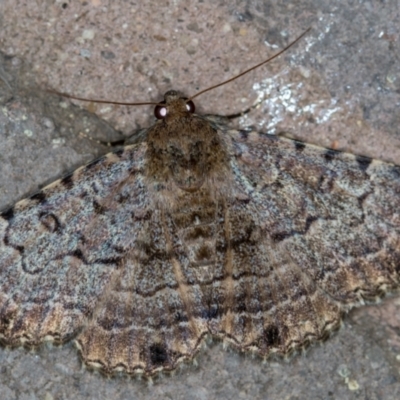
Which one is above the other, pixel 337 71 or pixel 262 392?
pixel 337 71

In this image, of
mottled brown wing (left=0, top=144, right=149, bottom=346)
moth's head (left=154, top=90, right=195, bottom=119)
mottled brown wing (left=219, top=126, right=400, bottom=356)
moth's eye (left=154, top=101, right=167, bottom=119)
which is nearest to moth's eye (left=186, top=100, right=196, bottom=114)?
moth's head (left=154, top=90, right=195, bottom=119)

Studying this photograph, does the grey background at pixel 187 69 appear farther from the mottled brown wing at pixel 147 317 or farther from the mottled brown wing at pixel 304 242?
the mottled brown wing at pixel 147 317

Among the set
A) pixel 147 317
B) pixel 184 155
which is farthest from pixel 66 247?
pixel 184 155

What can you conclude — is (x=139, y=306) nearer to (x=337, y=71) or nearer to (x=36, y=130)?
(x=36, y=130)

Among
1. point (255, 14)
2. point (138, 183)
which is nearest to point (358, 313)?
point (138, 183)

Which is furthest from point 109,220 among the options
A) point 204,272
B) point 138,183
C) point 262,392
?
point 262,392

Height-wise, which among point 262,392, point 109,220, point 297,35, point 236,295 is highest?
point 297,35
